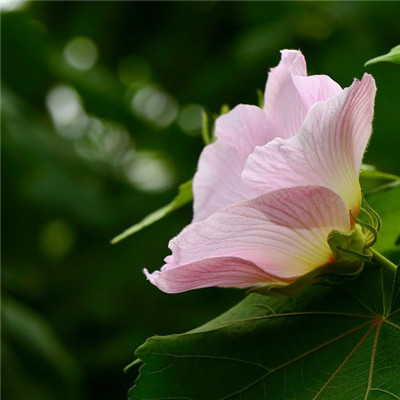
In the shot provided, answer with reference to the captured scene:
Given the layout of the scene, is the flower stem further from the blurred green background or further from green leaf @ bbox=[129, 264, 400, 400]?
the blurred green background

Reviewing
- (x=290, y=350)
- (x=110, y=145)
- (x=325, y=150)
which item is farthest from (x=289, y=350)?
(x=110, y=145)

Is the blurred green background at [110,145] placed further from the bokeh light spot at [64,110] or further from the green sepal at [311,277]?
the green sepal at [311,277]

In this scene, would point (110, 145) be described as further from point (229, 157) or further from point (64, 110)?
point (229, 157)

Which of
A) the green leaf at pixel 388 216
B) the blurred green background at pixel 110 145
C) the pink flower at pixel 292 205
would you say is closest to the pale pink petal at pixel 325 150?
the pink flower at pixel 292 205

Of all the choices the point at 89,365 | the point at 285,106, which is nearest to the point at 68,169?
the point at 89,365

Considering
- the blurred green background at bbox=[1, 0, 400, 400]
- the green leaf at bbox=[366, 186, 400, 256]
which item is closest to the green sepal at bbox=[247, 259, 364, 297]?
the green leaf at bbox=[366, 186, 400, 256]

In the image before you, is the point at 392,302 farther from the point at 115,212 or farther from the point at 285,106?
the point at 115,212
